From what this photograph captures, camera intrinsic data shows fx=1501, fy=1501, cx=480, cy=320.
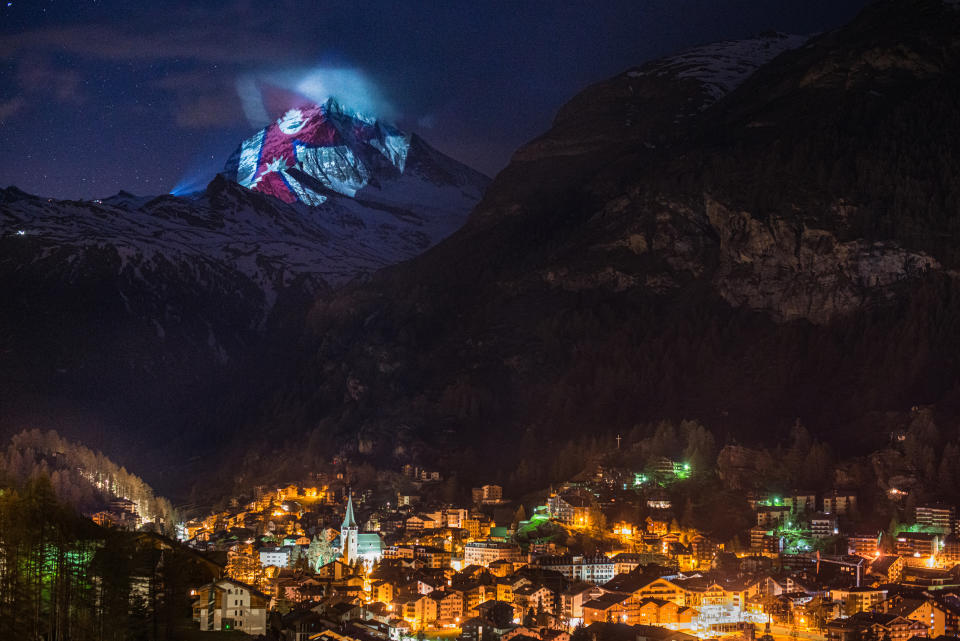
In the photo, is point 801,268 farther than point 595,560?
Yes

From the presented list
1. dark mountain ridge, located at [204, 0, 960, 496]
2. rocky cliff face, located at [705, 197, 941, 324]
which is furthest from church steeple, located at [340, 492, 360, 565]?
rocky cliff face, located at [705, 197, 941, 324]

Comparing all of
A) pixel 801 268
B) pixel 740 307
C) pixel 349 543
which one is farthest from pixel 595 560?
pixel 740 307

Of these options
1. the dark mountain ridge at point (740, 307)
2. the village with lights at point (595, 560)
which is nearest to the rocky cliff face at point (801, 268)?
the dark mountain ridge at point (740, 307)

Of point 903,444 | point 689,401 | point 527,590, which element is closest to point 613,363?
point 689,401

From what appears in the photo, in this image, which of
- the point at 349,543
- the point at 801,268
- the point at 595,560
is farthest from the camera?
the point at 801,268

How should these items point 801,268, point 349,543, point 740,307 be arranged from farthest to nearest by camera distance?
point 740,307 → point 801,268 → point 349,543

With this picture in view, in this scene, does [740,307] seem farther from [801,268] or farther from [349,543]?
[349,543]

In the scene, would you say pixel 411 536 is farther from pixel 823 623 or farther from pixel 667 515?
pixel 823 623

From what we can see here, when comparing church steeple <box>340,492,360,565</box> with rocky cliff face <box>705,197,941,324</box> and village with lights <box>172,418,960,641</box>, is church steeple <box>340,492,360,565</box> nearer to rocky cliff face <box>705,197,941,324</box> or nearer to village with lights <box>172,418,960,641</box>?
village with lights <box>172,418,960,641</box>
